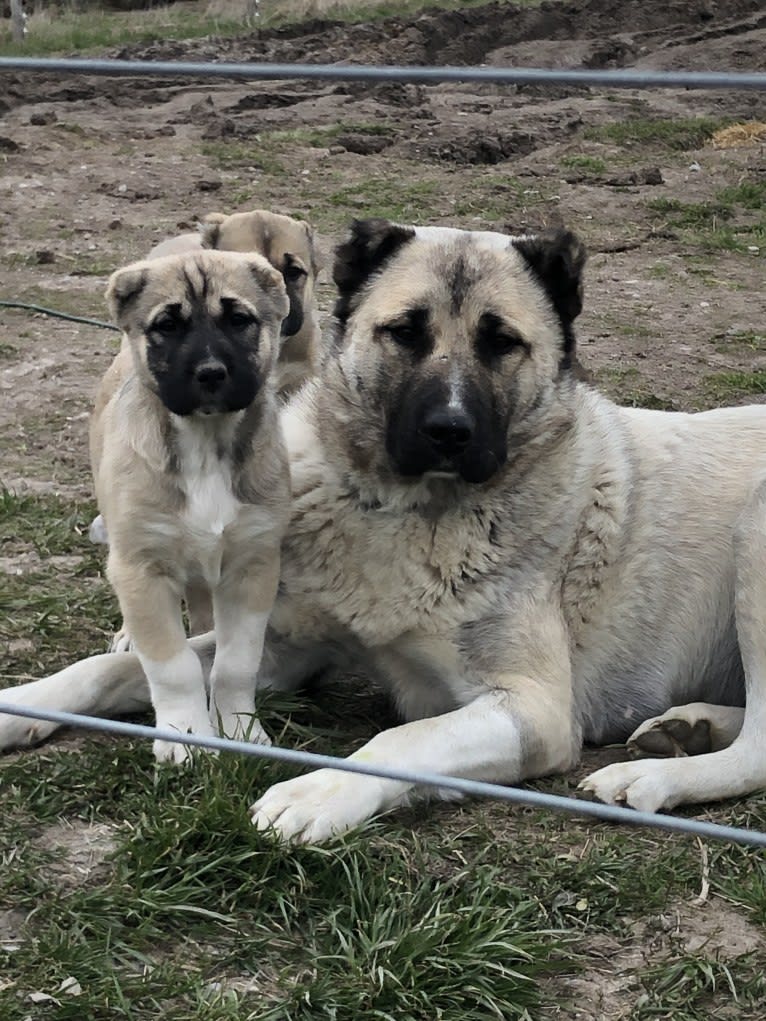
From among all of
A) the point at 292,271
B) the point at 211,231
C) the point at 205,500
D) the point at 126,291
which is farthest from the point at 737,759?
the point at 211,231

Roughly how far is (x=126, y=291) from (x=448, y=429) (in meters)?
0.95

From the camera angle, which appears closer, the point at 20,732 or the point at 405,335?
the point at 20,732

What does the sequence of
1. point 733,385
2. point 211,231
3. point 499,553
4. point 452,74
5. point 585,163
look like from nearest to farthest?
point 452,74
point 499,553
point 211,231
point 733,385
point 585,163

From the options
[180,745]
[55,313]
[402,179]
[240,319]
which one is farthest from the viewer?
[402,179]

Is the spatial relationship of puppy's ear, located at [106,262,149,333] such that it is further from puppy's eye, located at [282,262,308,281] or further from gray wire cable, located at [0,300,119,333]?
gray wire cable, located at [0,300,119,333]

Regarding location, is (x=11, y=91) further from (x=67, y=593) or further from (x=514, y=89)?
(x=67, y=593)

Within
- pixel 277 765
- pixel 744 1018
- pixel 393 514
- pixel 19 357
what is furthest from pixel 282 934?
pixel 19 357

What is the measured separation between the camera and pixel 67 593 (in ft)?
15.3

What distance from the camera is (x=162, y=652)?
3465 millimetres

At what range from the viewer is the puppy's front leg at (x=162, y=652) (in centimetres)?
347

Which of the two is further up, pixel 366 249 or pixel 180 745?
pixel 366 249

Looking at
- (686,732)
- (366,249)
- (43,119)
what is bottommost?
(686,732)

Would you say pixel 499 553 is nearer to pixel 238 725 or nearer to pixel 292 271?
pixel 238 725

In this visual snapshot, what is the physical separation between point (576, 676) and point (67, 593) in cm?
180
